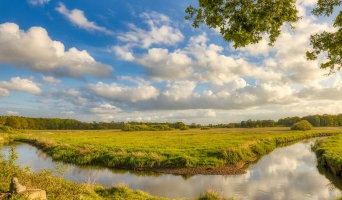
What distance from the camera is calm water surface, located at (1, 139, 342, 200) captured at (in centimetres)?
2377

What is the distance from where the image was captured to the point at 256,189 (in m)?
25.0

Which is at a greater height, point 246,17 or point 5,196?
point 246,17

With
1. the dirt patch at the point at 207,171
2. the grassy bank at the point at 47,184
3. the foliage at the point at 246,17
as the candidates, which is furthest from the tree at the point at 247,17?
the dirt patch at the point at 207,171

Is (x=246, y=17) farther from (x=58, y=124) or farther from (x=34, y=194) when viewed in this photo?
(x=58, y=124)

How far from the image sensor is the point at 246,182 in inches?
1088

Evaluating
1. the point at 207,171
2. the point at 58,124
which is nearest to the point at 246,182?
the point at 207,171

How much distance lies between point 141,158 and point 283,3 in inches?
1034

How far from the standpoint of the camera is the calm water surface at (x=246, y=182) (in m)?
23.8

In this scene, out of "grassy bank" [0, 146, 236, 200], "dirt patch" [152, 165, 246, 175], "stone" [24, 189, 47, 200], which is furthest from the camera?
"dirt patch" [152, 165, 246, 175]

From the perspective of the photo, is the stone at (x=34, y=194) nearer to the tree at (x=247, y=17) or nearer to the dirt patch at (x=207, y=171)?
the tree at (x=247, y=17)

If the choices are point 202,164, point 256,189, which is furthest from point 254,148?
point 256,189

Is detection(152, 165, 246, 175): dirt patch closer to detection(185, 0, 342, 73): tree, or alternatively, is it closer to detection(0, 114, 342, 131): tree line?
detection(185, 0, 342, 73): tree

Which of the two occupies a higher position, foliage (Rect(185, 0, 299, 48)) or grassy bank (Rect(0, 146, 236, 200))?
foliage (Rect(185, 0, 299, 48))

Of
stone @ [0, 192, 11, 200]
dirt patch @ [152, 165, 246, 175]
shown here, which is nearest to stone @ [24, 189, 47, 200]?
stone @ [0, 192, 11, 200]
